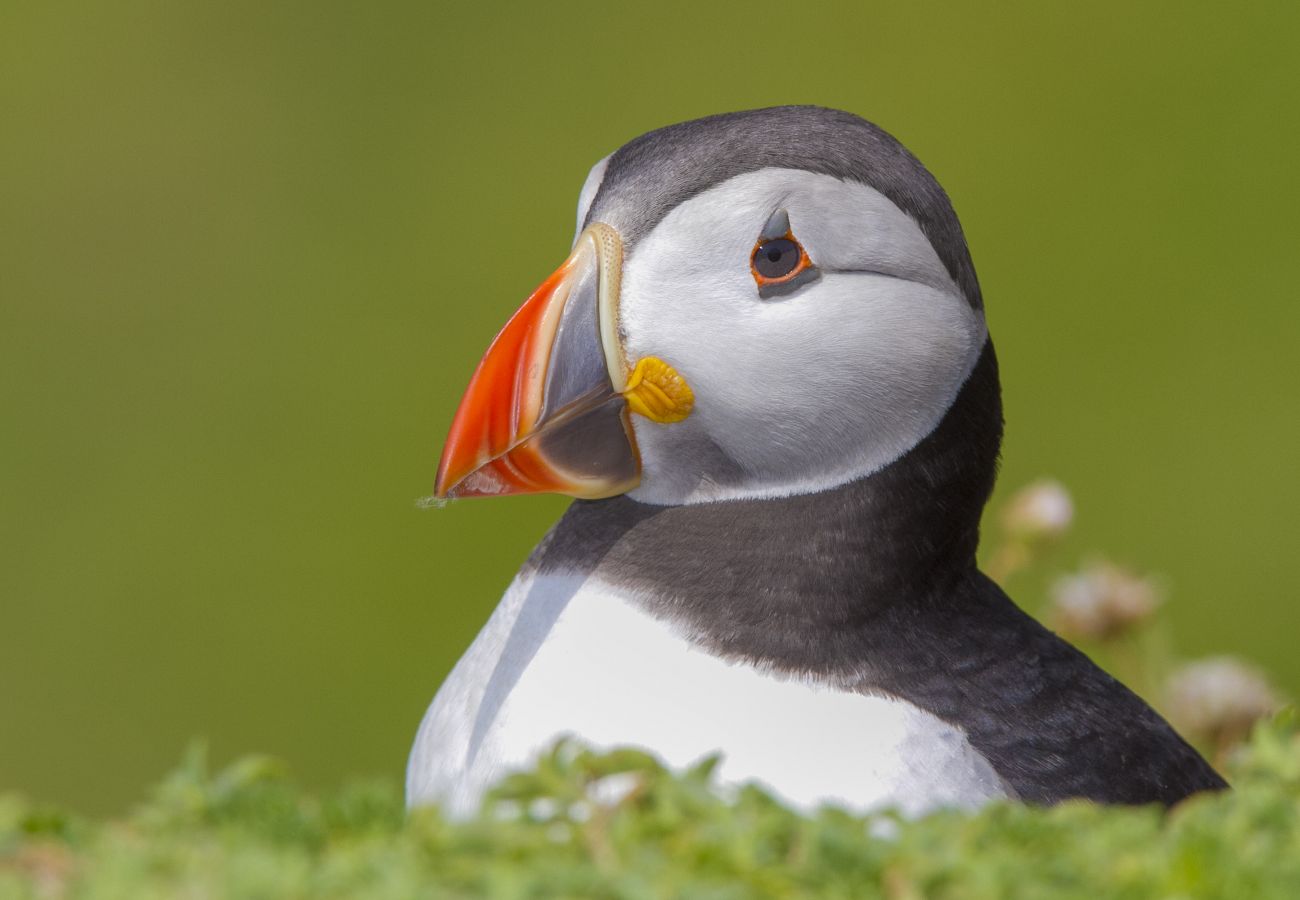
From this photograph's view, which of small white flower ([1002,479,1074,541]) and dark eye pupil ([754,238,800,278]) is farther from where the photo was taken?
→ small white flower ([1002,479,1074,541])

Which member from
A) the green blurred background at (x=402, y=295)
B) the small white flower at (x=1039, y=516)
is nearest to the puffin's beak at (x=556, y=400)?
the small white flower at (x=1039, y=516)

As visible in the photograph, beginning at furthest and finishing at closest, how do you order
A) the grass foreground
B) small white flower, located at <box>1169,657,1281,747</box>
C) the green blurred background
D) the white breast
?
the green blurred background
small white flower, located at <box>1169,657,1281,747</box>
the white breast
the grass foreground

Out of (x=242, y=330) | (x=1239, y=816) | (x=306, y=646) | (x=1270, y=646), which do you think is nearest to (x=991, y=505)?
(x=1270, y=646)

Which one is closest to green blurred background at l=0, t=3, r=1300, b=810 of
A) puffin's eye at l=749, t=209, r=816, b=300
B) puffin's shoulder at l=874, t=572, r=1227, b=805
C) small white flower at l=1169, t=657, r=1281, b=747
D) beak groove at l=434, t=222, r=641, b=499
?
small white flower at l=1169, t=657, r=1281, b=747

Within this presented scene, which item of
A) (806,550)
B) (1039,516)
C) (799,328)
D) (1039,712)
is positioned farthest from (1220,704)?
(799,328)

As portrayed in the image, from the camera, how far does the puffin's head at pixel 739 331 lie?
240cm

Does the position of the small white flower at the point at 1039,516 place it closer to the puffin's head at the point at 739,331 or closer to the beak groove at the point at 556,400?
the puffin's head at the point at 739,331

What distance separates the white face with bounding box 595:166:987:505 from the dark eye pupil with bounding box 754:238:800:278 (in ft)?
0.05

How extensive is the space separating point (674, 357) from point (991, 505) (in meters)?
4.37

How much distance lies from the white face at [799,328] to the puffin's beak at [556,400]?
0.11ft

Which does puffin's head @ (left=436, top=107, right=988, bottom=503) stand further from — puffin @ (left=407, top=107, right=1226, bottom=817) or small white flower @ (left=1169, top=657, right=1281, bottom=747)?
small white flower @ (left=1169, top=657, right=1281, bottom=747)

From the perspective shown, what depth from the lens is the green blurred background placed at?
6.62 m

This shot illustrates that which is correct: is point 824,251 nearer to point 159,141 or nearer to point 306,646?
point 306,646

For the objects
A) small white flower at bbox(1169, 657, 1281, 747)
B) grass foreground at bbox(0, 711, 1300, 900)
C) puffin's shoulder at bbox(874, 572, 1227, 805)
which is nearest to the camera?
grass foreground at bbox(0, 711, 1300, 900)
